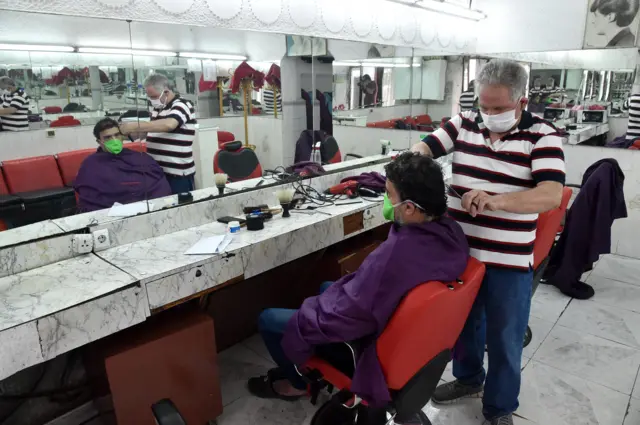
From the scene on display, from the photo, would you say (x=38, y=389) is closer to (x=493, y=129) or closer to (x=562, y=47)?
(x=493, y=129)

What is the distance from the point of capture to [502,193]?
166 cm

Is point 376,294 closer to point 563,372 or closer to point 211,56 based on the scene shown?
point 563,372

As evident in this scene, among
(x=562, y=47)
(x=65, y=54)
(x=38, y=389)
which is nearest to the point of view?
(x=65, y=54)

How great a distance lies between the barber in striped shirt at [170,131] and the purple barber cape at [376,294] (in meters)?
1.21

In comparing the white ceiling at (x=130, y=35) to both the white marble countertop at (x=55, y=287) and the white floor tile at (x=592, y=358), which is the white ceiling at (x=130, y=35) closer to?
the white marble countertop at (x=55, y=287)

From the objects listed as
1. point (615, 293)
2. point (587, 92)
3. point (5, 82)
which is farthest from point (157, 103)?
point (587, 92)

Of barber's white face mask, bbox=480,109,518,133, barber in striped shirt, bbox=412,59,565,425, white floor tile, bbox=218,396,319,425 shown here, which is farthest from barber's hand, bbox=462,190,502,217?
white floor tile, bbox=218,396,319,425

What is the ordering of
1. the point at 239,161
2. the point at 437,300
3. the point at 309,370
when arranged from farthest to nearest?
1. the point at 239,161
2. the point at 309,370
3. the point at 437,300

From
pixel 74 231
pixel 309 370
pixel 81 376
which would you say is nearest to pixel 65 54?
pixel 74 231

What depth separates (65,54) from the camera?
1924 millimetres

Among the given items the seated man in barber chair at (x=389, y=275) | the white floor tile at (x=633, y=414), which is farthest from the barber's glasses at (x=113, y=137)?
the white floor tile at (x=633, y=414)

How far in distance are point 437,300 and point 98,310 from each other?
1.17 meters

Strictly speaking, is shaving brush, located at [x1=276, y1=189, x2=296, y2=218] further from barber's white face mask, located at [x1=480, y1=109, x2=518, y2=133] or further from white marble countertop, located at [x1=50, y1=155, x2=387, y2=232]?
barber's white face mask, located at [x1=480, y1=109, x2=518, y2=133]

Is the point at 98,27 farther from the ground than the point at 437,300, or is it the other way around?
the point at 98,27
